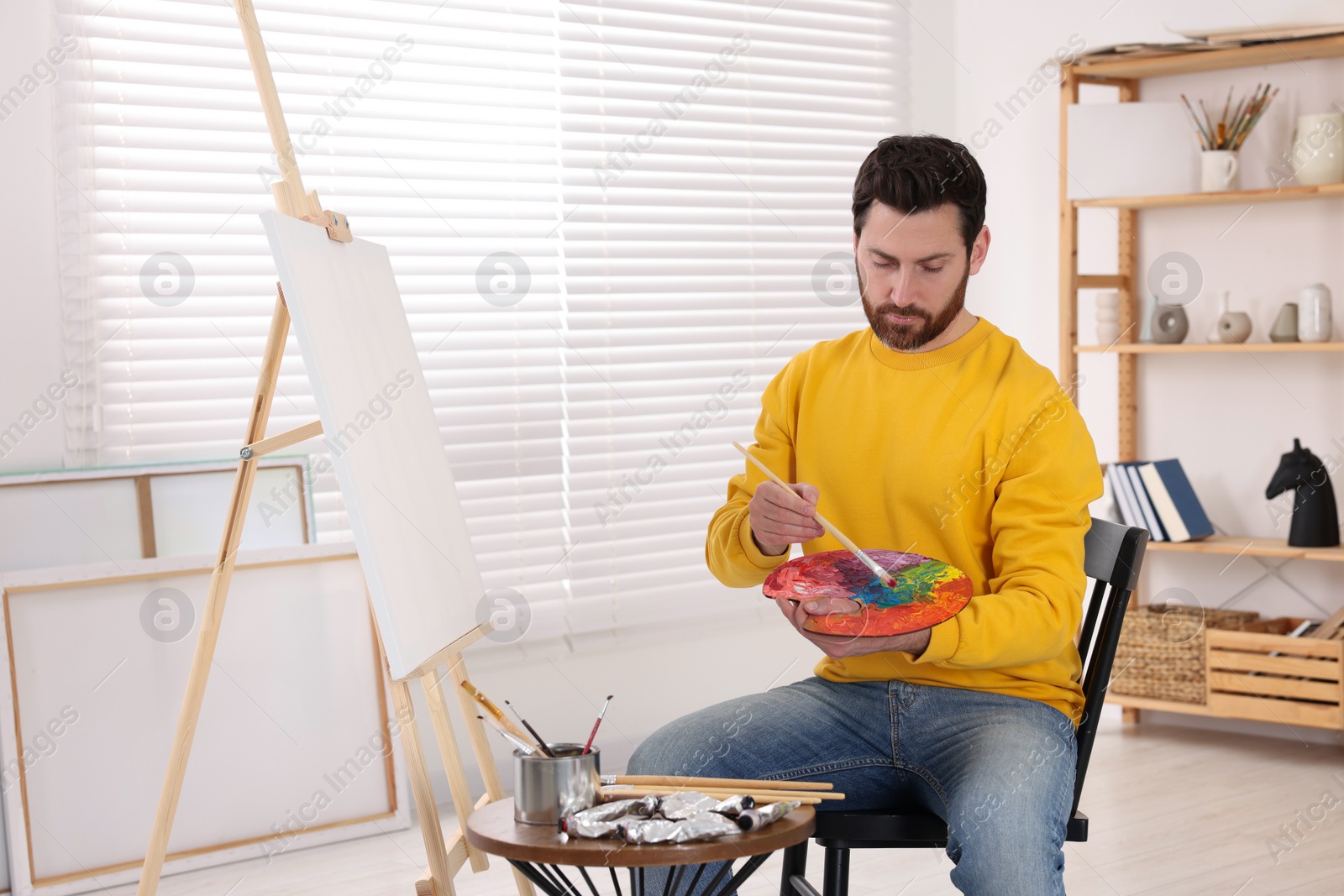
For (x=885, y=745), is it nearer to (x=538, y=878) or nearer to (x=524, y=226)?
(x=538, y=878)

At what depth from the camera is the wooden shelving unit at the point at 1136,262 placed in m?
3.21

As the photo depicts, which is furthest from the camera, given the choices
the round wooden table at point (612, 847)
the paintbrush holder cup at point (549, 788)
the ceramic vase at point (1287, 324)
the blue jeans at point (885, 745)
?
the ceramic vase at point (1287, 324)

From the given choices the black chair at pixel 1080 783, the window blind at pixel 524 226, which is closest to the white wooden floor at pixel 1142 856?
the window blind at pixel 524 226

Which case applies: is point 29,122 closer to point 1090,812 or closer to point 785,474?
point 785,474

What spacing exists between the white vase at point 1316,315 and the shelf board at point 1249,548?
534 millimetres

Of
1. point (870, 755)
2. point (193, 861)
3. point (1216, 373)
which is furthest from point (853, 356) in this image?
point (1216, 373)

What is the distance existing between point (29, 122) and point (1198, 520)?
9.86 ft

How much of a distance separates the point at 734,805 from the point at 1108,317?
8.59ft

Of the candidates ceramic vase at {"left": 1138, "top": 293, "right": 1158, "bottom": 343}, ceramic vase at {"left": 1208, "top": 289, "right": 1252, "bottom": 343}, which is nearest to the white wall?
ceramic vase at {"left": 1138, "top": 293, "right": 1158, "bottom": 343}

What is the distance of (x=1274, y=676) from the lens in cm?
321

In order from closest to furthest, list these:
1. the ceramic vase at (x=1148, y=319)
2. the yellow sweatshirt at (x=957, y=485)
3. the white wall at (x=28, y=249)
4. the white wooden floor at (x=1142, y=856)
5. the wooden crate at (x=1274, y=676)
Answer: the yellow sweatshirt at (x=957, y=485), the white wooden floor at (x=1142, y=856), the white wall at (x=28, y=249), the wooden crate at (x=1274, y=676), the ceramic vase at (x=1148, y=319)

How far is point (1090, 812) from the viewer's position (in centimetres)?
286

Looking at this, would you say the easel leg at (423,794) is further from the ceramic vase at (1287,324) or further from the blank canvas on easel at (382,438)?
the ceramic vase at (1287,324)

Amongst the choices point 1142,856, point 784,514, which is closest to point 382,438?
point 784,514
